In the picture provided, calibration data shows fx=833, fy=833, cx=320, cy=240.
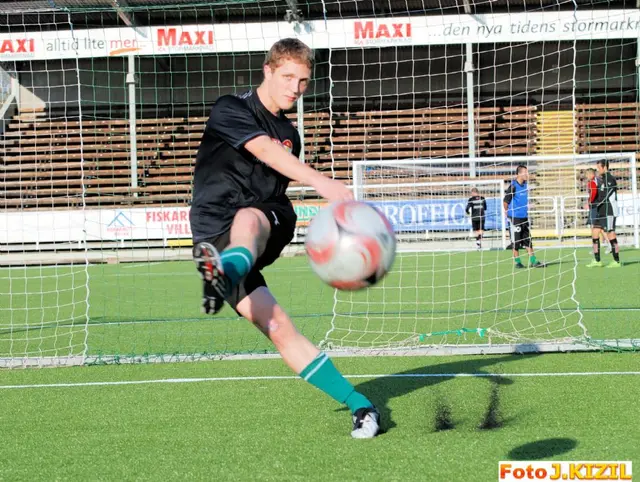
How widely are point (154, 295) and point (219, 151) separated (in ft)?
32.2

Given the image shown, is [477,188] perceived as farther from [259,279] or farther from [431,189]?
[259,279]

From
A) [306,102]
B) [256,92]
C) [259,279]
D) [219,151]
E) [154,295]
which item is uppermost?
[306,102]

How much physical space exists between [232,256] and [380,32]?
35.0 ft

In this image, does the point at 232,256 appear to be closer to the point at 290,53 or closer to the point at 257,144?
the point at 257,144

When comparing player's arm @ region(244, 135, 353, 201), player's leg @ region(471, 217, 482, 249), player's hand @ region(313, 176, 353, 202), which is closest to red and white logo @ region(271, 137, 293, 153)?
player's arm @ region(244, 135, 353, 201)

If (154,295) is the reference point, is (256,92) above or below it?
above

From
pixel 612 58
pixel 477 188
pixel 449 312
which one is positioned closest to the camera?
pixel 449 312

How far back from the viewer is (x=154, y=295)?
13.8 m

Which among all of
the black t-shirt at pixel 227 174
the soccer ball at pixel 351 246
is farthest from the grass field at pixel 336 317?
the soccer ball at pixel 351 246

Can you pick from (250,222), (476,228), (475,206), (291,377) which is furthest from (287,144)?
(475,206)

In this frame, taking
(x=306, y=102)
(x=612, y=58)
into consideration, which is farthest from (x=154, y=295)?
(x=612, y=58)

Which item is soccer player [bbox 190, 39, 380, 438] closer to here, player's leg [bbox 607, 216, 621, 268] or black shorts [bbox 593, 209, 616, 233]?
player's leg [bbox 607, 216, 621, 268]

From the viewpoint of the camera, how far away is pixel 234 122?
4137 millimetres

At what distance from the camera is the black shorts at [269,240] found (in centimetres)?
418
